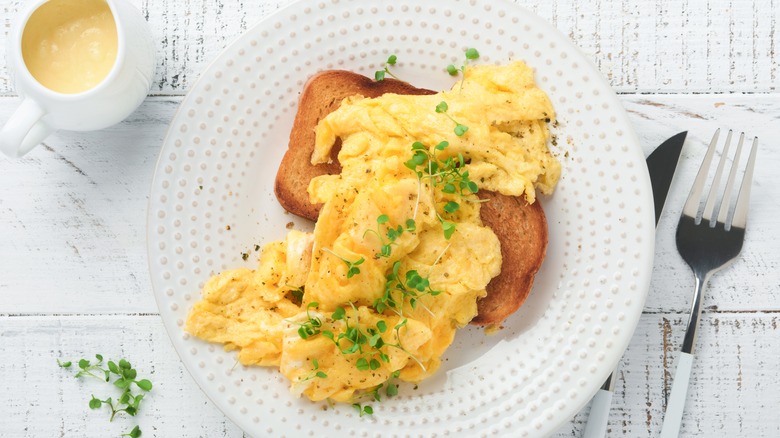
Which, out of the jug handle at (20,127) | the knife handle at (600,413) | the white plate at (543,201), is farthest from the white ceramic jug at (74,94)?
the knife handle at (600,413)

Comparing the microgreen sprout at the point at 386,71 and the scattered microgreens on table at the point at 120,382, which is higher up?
the microgreen sprout at the point at 386,71

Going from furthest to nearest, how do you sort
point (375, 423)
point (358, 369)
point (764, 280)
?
point (764, 280) < point (375, 423) < point (358, 369)

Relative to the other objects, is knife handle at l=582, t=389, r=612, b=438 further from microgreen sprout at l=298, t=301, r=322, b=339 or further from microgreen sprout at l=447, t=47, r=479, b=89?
microgreen sprout at l=447, t=47, r=479, b=89

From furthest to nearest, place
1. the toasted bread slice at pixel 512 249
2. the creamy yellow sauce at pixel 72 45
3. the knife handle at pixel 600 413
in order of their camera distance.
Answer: the knife handle at pixel 600 413 → the toasted bread slice at pixel 512 249 → the creamy yellow sauce at pixel 72 45

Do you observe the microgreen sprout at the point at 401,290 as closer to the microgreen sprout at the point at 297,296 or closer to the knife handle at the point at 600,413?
the microgreen sprout at the point at 297,296

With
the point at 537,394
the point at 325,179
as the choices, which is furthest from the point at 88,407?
the point at 537,394

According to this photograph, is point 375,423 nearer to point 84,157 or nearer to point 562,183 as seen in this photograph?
point 562,183

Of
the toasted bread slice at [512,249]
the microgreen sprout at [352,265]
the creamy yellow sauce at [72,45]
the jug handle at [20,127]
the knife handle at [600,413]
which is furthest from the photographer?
the knife handle at [600,413]
